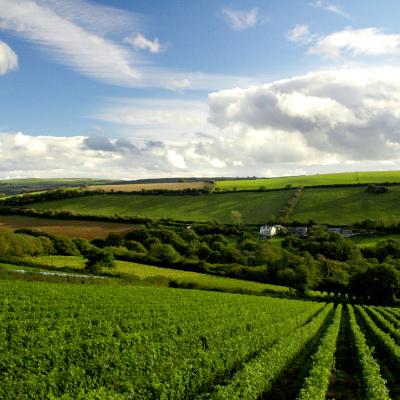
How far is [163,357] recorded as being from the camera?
47.6 feet

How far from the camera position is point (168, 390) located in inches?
431

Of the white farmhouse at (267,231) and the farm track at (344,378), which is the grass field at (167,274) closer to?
the farm track at (344,378)

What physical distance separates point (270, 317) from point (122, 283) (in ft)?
75.7

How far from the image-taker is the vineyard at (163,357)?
11258 millimetres

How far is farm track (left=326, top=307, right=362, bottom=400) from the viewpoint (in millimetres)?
14664

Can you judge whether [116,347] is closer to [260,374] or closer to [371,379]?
[260,374]

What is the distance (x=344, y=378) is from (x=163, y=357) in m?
9.74

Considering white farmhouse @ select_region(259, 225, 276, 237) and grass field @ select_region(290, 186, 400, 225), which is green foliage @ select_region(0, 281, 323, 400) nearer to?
white farmhouse @ select_region(259, 225, 276, 237)

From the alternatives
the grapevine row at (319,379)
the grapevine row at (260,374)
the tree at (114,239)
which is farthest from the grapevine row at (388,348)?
the tree at (114,239)

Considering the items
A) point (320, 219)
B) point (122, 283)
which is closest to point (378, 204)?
point (320, 219)

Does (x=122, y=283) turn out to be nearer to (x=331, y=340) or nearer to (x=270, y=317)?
(x=270, y=317)

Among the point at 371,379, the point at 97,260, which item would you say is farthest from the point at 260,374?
the point at 97,260

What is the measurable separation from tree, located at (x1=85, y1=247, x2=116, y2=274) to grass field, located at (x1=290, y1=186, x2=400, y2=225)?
217 ft

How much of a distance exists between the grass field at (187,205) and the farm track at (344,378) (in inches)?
3179
